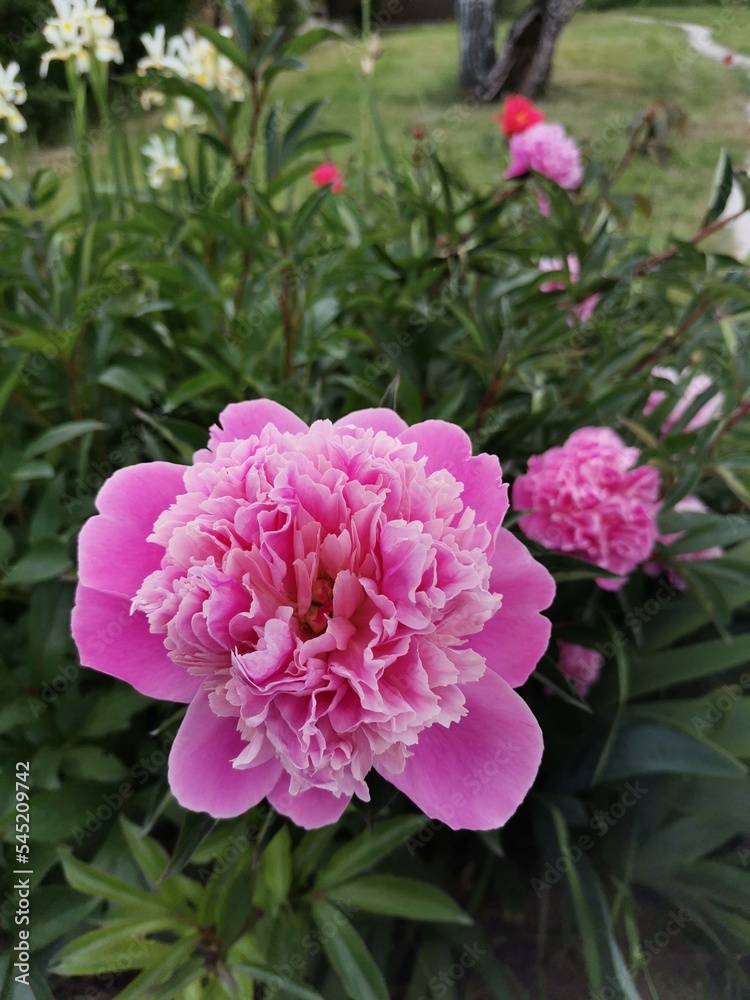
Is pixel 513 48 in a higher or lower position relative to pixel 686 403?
higher

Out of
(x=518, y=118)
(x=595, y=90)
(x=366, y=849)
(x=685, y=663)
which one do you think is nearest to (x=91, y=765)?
(x=366, y=849)

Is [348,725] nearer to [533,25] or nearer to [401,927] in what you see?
[401,927]

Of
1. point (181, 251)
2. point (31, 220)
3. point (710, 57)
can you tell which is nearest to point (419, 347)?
point (181, 251)

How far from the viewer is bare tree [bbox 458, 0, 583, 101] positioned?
1.25 meters

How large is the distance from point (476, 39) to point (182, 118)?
916 millimetres

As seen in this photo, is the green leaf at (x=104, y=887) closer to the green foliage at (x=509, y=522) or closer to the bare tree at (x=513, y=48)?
the green foliage at (x=509, y=522)

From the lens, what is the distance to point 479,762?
311 millimetres

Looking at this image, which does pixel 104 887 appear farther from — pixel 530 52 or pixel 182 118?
pixel 530 52

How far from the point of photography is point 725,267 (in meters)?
0.61

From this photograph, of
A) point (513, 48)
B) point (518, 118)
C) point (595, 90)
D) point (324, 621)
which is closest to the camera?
point (324, 621)

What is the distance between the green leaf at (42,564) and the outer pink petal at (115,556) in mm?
227

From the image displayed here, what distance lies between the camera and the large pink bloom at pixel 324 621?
0.28 meters

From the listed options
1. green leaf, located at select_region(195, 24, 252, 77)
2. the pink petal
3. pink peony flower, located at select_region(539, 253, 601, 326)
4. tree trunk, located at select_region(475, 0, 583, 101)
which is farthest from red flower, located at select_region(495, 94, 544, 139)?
the pink petal

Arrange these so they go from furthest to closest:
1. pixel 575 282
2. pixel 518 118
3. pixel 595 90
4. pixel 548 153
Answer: pixel 595 90
pixel 518 118
pixel 548 153
pixel 575 282
